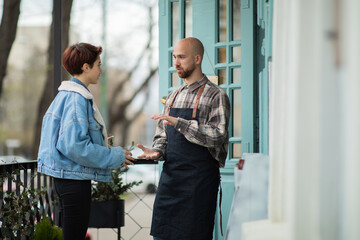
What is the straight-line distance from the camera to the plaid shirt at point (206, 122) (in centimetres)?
242

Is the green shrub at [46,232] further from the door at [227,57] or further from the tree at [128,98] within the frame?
the tree at [128,98]

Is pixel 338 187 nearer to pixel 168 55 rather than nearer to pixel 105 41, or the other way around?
pixel 168 55

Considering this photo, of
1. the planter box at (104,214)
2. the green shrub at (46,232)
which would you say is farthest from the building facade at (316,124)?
the planter box at (104,214)

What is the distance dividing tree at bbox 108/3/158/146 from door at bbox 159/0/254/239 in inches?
261

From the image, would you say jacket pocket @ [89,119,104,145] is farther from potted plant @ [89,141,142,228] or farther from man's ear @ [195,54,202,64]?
potted plant @ [89,141,142,228]

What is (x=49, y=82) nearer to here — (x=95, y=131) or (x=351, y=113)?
(x=95, y=131)

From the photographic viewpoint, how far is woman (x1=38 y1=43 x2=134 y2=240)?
2.33 metres

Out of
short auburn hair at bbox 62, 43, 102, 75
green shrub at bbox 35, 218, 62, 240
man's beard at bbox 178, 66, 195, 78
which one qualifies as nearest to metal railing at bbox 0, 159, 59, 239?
green shrub at bbox 35, 218, 62, 240

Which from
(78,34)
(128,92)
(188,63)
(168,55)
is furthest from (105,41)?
(188,63)

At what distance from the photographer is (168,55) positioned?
3.62 meters

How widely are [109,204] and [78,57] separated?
164 cm

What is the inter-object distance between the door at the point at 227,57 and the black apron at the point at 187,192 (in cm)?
77

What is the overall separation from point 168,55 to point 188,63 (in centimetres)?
106

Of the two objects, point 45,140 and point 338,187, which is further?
point 45,140
